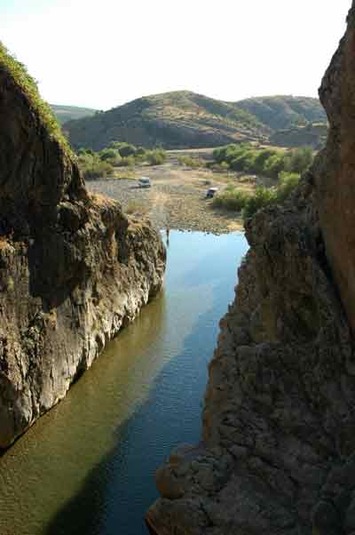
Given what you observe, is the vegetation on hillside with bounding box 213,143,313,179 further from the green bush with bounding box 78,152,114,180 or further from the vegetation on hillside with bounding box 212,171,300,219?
the green bush with bounding box 78,152,114,180

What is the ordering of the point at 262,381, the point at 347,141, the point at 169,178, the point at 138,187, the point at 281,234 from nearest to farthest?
the point at 347,141, the point at 262,381, the point at 281,234, the point at 138,187, the point at 169,178

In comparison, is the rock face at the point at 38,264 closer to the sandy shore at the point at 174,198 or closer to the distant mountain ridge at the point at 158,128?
the sandy shore at the point at 174,198

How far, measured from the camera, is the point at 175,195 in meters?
75.8

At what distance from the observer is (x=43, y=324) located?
2239cm

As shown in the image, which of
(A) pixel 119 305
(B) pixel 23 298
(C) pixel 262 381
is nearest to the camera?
(C) pixel 262 381

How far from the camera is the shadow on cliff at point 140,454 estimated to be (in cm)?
1677

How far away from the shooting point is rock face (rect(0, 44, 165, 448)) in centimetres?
2045

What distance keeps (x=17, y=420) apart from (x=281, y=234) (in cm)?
997

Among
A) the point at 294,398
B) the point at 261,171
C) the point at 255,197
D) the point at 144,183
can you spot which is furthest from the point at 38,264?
the point at 261,171

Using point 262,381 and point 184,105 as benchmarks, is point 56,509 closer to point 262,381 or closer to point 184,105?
point 262,381

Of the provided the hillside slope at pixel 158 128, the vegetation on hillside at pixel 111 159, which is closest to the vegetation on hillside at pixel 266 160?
the vegetation on hillside at pixel 111 159

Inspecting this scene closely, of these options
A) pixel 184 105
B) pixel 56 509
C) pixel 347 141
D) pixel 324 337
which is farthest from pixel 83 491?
pixel 184 105

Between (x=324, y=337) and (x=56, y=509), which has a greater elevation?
(x=324, y=337)

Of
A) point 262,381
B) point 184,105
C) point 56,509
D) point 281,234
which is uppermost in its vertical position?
point 184,105
